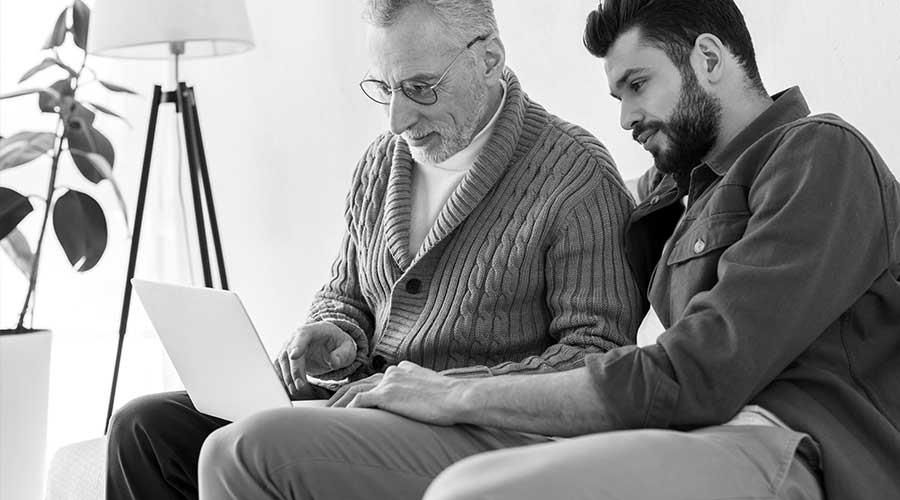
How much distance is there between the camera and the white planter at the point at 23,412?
2574 mm

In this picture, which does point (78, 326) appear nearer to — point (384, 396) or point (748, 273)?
point (384, 396)

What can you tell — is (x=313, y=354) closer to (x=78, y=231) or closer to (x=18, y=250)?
(x=78, y=231)

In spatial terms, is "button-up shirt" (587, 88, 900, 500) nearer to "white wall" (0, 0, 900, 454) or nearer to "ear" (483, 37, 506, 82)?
"ear" (483, 37, 506, 82)

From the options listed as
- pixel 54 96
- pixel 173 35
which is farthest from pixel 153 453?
pixel 173 35

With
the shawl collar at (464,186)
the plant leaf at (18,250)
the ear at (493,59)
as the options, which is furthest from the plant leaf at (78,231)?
the ear at (493,59)

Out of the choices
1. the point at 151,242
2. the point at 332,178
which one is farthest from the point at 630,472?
the point at 151,242

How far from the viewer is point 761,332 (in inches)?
53.8

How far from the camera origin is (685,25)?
65.0 inches

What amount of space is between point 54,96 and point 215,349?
1.44 m

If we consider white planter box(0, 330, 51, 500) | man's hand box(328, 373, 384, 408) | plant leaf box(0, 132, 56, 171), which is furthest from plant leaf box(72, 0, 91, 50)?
man's hand box(328, 373, 384, 408)

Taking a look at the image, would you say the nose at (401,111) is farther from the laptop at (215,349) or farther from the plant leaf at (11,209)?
the plant leaf at (11,209)

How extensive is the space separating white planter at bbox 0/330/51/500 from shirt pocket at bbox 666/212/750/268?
63.2 inches

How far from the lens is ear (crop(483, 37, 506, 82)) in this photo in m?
1.97

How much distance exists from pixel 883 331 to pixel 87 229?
1.90 m
